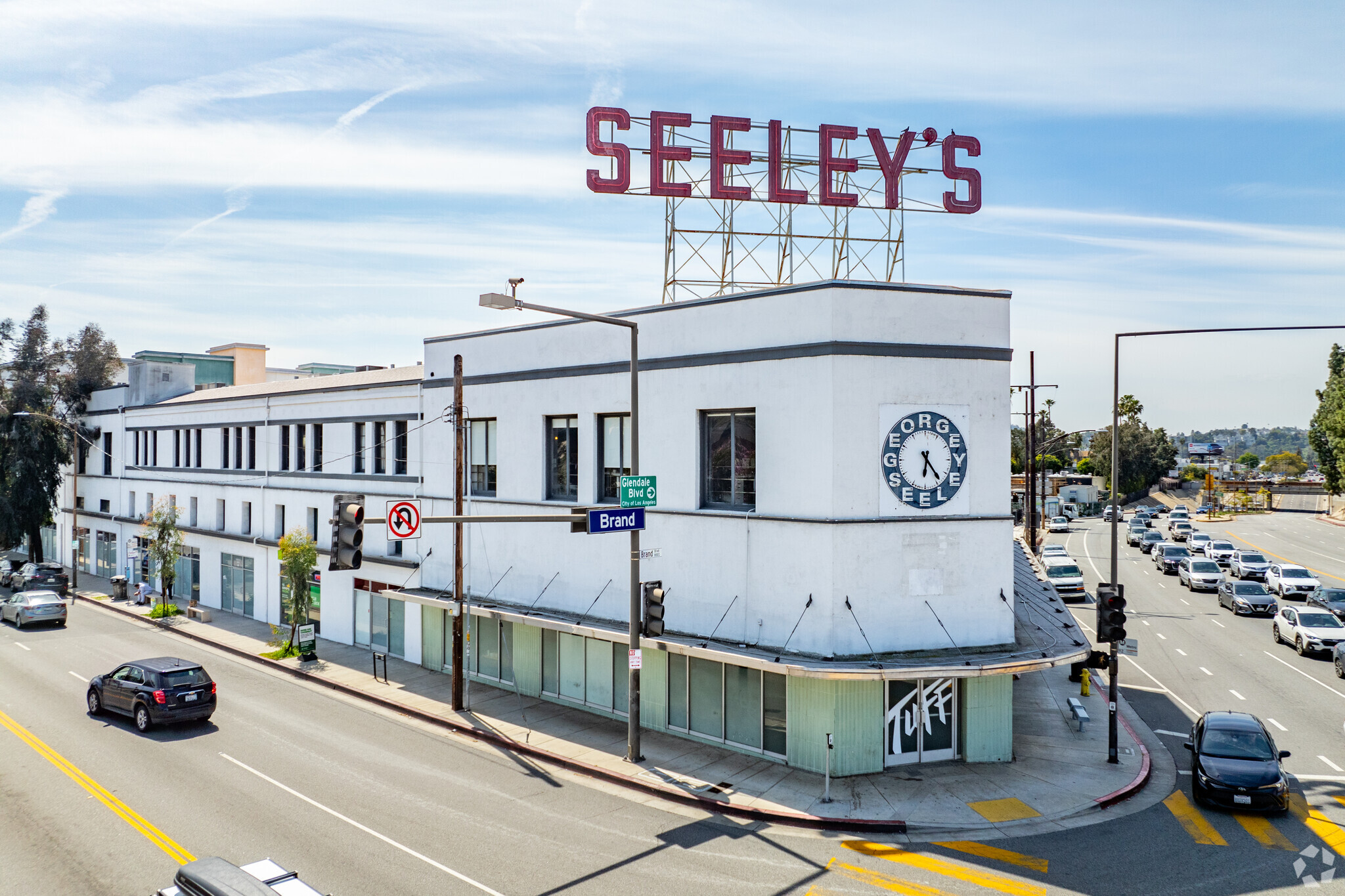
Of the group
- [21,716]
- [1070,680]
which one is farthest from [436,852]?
[1070,680]

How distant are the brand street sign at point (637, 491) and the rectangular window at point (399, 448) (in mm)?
15563

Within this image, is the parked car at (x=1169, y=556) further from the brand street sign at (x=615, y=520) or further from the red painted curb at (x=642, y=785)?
the brand street sign at (x=615, y=520)

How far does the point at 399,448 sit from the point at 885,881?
2361 centimetres

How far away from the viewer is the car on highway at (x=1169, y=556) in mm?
51866

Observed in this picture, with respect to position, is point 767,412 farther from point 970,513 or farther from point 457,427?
point 457,427

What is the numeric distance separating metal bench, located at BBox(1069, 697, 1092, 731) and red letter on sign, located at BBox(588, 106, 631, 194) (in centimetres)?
1832

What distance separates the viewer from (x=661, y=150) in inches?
919

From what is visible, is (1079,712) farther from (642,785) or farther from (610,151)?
(610,151)

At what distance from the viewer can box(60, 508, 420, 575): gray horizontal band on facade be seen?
30.0 meters

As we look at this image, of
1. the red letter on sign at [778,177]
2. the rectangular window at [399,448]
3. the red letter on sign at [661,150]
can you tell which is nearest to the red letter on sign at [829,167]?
the red letter on sign at [778,177]

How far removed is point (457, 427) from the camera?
24.1m

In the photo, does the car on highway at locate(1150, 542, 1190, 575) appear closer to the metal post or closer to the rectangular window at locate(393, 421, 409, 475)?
the metal post

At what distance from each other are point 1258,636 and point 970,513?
22.3 meters

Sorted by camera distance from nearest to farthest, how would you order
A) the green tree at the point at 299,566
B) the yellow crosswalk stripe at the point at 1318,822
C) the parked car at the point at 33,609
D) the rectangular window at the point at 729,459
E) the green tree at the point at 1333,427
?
1. the yellow crosswalk stripe at the point at 1318,822
2. the rectangular window at the point at 729,459
3. the green tree at the point at 299,566
4. the parked car at the point at 33,609
5. the green tree at the point at 1333,427
